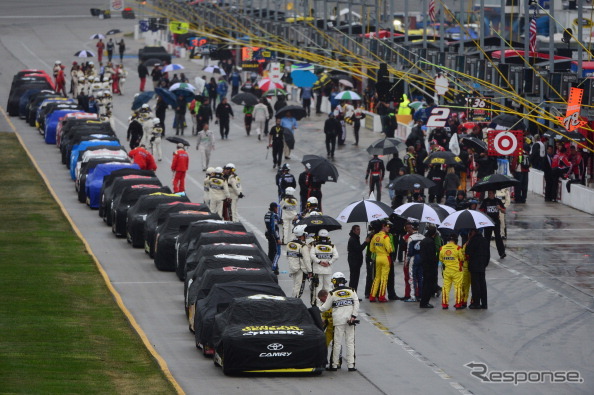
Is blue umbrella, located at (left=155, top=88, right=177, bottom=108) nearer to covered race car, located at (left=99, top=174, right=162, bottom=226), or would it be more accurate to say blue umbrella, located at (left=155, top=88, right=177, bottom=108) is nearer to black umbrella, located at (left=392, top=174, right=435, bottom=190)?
covered race car, located at (left=99, top=174, right=162, bottom=226)

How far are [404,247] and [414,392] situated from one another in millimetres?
8809

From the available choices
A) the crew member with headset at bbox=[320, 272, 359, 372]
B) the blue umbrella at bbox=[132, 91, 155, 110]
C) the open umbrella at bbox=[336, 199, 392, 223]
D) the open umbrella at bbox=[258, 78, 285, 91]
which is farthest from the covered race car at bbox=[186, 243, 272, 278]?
the open umbrella at bbox=[258, 78, 285, 91]

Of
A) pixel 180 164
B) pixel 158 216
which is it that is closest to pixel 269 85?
pixel 180 164

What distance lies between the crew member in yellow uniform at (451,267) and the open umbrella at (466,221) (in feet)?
2.37

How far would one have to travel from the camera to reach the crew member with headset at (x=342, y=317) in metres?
21.4

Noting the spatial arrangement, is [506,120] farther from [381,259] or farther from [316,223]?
[381,259]

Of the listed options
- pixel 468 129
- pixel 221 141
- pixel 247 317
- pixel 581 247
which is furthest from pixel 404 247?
pixel 221 141

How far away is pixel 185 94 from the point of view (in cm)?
5131

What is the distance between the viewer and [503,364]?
72.6ft

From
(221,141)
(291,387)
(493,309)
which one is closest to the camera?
(291,387)

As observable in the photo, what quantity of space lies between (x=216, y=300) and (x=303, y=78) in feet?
112

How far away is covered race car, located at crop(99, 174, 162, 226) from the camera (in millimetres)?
34406

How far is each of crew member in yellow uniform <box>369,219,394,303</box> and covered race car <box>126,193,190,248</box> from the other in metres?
6.91

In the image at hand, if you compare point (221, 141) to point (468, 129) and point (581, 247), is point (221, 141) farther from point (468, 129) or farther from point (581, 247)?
point (581, 247)
